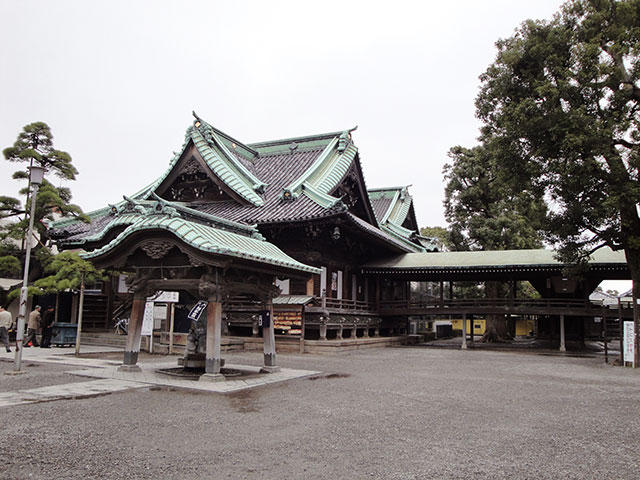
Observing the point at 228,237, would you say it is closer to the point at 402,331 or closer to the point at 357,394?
the point at 357,394

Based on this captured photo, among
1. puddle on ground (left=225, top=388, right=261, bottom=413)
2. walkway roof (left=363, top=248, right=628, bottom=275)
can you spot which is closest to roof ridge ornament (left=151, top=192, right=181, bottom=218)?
puddle on ground (left=225, top=388, right=261, bottom=413)

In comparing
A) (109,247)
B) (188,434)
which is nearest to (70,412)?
(188,434)

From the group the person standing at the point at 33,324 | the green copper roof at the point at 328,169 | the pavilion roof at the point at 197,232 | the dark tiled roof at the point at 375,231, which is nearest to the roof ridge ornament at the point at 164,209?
the pavilion roof at the point at 197,232

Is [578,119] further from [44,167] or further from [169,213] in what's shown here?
[44,167]

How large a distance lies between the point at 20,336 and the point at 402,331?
2580 cm

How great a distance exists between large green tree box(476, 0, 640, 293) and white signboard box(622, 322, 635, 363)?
1.40m

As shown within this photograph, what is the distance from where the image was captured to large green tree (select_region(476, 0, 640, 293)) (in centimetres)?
1619

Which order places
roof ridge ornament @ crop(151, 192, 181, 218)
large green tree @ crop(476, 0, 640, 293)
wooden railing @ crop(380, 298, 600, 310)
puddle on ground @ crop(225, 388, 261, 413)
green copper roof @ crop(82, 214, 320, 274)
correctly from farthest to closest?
wooden railing @ crop(380, 298, 600, 310), large green tree @ crop(476, 0, 640, 293), roof ridge ornament @ crop(151, 192, 181, 218), green copper roof @ crop(82, 214, 320, 274), puddle on ground @ crop(225, 388, 261, 413)

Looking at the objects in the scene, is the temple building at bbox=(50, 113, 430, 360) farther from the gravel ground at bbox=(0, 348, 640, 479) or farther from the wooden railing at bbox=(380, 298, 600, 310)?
the gravel ground at bbox=(0, 348, 640, 479)

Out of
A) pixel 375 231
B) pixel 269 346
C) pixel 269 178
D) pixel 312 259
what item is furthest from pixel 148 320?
pixel 375 231

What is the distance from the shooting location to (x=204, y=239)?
10.5m

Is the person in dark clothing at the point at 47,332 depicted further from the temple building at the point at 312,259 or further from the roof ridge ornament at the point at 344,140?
the roof ridge ornament at the point at 344,140

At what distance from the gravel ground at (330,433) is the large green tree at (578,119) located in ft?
25.1

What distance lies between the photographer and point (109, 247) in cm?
1150
